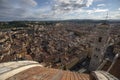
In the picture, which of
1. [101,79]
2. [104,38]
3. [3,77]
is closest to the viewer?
[3,77]

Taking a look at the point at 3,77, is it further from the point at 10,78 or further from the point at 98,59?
the point at 98,59

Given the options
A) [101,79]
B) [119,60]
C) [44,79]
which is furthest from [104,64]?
[44,79]

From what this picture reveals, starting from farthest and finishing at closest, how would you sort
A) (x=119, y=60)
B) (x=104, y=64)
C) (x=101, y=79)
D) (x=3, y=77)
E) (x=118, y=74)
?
(x=104, y=64), (x=119, y=60), (x=118, y=74), (x=101, y=79), (x=3, y=77)

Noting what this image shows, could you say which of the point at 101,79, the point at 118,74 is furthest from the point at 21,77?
the point at 118,74

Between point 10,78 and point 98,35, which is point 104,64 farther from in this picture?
point 10,78

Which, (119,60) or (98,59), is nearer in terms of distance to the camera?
(119,60)

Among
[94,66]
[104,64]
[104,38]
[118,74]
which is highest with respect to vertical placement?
[104,38]

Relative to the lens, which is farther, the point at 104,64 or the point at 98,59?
the point at 98,59

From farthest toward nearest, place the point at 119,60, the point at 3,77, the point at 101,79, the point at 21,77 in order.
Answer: the point at 119,60, the point at 101,79, the point at 21,77, the point at 3,77

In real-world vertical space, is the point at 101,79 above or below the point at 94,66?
above
